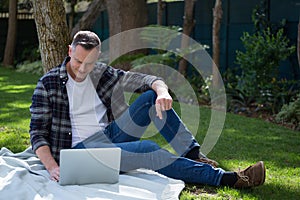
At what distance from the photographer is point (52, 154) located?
3.84m

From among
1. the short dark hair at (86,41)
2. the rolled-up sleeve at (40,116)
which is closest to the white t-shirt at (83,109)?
the rolled-up sleeve at (40,116)

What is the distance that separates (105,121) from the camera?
4027 millimetres

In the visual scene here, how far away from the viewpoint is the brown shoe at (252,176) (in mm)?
3652

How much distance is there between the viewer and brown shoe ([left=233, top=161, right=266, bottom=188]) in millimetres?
3652

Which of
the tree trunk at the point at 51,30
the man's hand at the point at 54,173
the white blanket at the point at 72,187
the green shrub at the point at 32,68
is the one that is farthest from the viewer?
the green shrub at the point at 32,68

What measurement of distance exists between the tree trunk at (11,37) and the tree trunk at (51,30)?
10.4 m

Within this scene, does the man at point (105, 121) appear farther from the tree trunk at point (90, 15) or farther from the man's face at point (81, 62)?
the tree trunk at point (90, 15)

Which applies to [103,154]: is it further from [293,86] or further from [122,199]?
[293,86]

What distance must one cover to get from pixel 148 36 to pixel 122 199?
21.0 ft

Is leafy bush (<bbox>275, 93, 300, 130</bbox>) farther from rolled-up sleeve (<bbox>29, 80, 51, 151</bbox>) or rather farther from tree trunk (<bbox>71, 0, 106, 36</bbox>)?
tree trunk (<bbox>71, 0, 106, 36</bbox>)

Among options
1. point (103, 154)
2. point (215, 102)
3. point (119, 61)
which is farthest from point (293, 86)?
point (103, 154)

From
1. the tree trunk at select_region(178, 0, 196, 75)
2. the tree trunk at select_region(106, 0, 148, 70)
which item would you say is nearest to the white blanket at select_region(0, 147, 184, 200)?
the tree trunk at select_region(178, 0, 196, 75)

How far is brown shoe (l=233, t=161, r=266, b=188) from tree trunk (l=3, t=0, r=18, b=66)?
12.1 m

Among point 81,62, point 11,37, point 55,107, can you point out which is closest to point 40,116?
point 55,107
